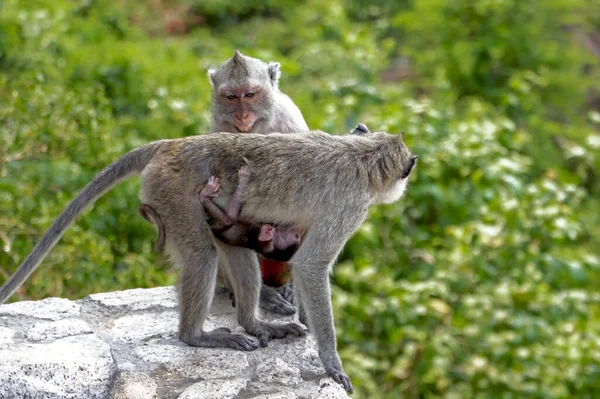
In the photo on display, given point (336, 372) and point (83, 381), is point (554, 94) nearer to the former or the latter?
point (336, 372)

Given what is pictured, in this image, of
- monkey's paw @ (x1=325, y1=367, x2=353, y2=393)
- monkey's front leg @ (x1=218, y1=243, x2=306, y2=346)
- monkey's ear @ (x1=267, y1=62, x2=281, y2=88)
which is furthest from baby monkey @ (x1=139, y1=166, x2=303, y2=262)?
monkey's ear @ (x1=267, y1=62, x2=281, y2=88)

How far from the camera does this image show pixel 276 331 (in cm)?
504

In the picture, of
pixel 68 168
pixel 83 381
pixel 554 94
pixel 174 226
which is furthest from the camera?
pixel 554 94

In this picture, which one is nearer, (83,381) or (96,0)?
(83,381)

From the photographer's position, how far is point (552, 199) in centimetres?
838

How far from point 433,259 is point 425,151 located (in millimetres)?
946

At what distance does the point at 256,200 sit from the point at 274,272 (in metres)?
0.93

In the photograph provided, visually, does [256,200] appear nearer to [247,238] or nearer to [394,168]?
[247,238]

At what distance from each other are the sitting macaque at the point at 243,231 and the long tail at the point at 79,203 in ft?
1.41

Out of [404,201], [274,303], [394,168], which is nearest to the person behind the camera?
[394,168]

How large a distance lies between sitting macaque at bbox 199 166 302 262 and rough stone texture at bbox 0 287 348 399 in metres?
0.51

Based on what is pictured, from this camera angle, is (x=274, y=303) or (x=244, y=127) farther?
(x=244, y=127)

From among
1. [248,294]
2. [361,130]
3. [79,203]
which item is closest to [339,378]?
[248,294]

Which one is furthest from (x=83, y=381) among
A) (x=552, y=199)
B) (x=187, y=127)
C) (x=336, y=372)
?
(x=552, y=199)
